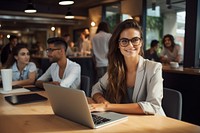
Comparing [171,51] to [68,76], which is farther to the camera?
[171,51]

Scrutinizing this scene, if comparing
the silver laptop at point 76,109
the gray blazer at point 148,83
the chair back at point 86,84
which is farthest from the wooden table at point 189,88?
the silver laptop at point 76,109

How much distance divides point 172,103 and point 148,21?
5.13 meters

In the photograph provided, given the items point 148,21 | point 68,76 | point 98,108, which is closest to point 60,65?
point 68,76

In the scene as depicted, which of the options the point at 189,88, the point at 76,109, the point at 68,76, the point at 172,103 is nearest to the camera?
the point at 76,109

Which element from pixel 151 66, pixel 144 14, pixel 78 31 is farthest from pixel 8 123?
pixel 78 31

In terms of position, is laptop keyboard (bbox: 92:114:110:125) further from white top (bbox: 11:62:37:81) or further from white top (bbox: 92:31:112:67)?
white top (bbox: 92:31:112:67)

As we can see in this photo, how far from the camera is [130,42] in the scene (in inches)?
59.7

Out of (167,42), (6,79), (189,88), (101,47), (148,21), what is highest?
(148,21)

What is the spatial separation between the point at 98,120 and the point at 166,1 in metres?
5.38

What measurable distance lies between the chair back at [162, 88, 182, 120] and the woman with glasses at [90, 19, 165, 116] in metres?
0.09

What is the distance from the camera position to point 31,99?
1632 mm

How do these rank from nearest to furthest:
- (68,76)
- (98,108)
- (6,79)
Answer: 1. (98,108)
2. (6,79)
3. (68,76)

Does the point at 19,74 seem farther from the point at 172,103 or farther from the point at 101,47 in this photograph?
the point at 101,47

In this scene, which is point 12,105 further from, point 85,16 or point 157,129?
point 85,16
